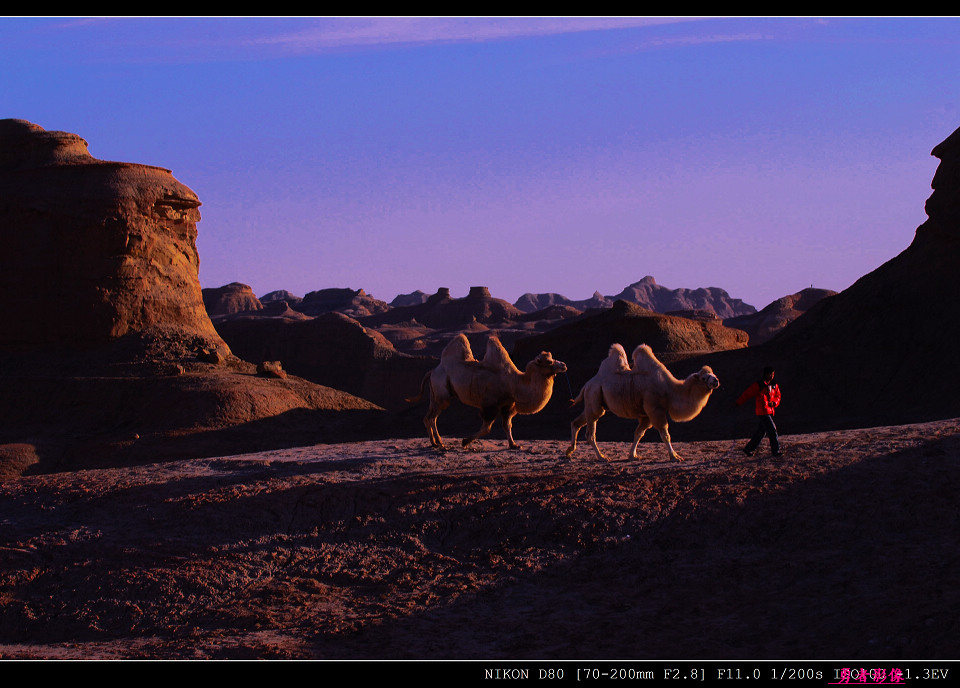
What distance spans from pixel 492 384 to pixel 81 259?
22611 millimetres

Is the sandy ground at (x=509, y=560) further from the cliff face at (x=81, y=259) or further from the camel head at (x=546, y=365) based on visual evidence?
the cliff face at (x=81, y=259)

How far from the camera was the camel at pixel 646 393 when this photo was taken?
12805 millimetres

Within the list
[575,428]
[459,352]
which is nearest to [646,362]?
[575,428]

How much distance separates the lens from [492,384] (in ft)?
48.6

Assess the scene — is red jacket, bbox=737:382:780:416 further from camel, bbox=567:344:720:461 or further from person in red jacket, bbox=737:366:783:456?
camel, bbox=567:344:720:461

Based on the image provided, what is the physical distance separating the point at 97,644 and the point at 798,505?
22.5 feet

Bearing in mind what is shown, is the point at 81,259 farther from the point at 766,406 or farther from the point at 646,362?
the point at 766,406

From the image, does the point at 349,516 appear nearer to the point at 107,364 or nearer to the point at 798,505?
the point at 798,505

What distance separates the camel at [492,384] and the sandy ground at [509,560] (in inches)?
70.7

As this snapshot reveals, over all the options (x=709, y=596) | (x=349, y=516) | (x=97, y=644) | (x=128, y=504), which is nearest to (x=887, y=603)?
(x=709, y=596)

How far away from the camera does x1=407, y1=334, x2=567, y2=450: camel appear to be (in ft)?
48.0

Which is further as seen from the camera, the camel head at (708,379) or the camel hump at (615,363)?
the camel hump at (615,363)

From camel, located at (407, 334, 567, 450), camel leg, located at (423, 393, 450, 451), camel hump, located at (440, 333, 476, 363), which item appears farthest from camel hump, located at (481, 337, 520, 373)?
camel leg, located at (423, 393, 450, 451)

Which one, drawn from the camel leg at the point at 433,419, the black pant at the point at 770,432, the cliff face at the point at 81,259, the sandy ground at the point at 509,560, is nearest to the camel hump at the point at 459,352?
the camel leg at the point at 433,419
